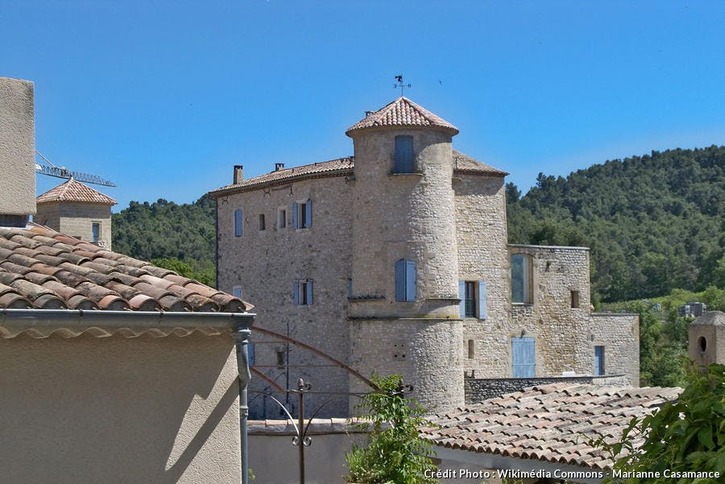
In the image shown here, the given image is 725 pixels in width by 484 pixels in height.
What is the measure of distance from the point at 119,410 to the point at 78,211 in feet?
133

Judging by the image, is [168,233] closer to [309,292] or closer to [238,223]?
[238,223]

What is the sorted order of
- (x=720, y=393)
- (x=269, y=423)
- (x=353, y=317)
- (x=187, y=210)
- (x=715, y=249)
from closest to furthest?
(x=720, y=393) → (x=269, y=423) → (x=353, y=317) → (x=715, y=249) → (x=187, y=210)

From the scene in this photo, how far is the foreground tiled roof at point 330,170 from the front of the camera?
112 ft

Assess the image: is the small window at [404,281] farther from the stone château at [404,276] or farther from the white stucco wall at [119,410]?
the white stucco wall at [119,410]

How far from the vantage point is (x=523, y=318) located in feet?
121

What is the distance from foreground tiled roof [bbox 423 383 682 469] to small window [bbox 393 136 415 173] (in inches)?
656

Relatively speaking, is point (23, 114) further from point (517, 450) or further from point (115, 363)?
point (517, 450)

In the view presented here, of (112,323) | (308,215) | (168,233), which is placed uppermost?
(168,233)

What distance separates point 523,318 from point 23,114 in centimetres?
3141

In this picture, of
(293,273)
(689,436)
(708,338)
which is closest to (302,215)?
(293,273)

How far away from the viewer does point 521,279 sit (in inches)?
1465

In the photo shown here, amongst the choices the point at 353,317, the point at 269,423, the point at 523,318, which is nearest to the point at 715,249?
the point at 523,318

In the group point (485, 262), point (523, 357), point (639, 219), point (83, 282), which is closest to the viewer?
point (83, 282)

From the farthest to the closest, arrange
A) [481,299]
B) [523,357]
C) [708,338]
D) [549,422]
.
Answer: [523,357] < [481,299] < [549,422] < [708,338]
